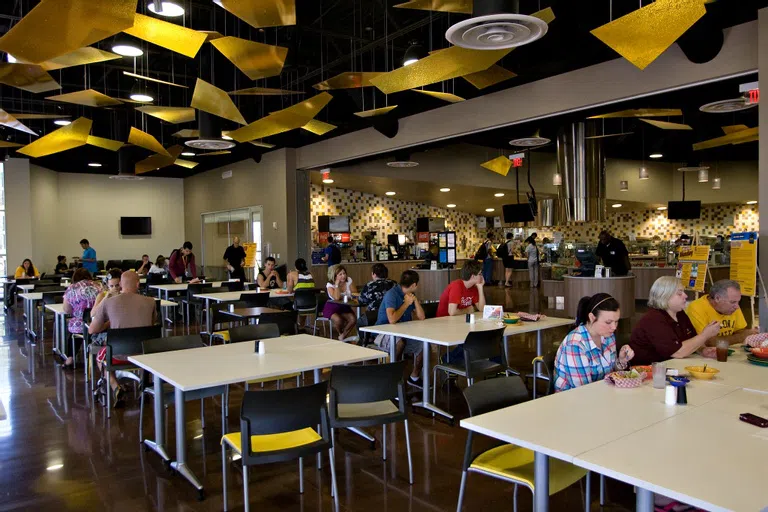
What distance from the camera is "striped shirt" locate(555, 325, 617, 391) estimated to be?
2.96m

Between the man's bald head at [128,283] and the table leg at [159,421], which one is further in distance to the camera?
the man's bald head at [128,283]

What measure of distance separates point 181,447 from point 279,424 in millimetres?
1011

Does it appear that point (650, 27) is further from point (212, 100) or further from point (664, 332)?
point (212, 100)

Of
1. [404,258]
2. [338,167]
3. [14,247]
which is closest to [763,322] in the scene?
[338,167]

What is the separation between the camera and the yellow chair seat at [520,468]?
7.54ft

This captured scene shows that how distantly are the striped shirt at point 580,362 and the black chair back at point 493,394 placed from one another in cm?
36

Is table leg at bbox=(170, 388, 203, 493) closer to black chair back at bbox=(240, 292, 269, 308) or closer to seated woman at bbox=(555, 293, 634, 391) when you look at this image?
seated woman at bbox=(555, 293, 634, 391)

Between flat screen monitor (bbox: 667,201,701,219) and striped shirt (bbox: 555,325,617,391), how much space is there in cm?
1211

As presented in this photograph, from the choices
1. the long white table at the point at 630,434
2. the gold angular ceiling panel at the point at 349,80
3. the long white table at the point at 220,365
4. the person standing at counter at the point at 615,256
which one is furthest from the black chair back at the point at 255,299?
the person standing at counter at the point at 615,256

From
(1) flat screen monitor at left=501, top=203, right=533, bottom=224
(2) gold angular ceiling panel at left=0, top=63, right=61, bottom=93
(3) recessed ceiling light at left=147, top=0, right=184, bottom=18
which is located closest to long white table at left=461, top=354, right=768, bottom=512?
(3) recessed ceiling light at left=147, top=0, right=184, bottom=18

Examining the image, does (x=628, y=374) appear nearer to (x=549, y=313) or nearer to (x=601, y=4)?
(x=601, y=4)

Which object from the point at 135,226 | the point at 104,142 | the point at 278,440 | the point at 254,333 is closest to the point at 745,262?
the point at 254,333

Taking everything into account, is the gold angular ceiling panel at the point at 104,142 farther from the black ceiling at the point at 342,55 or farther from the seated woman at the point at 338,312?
the seated woman at the point at 338,312

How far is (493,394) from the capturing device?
2.64 metres
